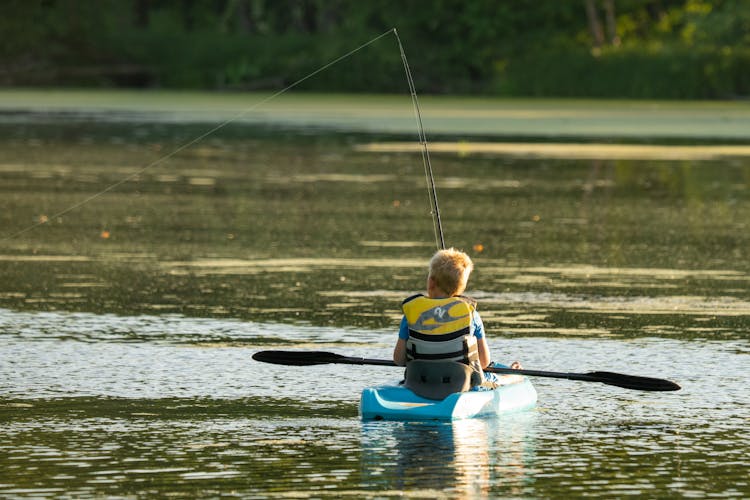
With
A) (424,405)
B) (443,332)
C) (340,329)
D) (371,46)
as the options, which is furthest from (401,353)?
(371,46)

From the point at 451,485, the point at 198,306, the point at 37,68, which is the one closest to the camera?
the point at 451,485

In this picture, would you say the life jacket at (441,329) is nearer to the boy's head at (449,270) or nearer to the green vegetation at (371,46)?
the boy's head at (449,270)

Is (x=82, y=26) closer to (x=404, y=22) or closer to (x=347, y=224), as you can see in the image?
(x=404, y=22)

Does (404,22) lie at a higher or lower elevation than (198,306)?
higher

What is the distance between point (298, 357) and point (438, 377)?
4.15 feet

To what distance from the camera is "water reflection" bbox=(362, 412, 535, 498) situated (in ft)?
25.7

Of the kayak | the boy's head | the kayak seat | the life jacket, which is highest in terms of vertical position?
the boy's head

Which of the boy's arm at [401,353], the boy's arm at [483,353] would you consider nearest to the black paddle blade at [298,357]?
the boy's arm at [401,353]

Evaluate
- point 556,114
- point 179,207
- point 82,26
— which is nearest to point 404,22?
point 82,26

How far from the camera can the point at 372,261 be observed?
54.2ft

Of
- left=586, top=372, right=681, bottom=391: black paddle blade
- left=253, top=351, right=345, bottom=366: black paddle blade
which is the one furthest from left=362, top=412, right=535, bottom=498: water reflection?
left=253, top=351, right=345, bottom=366: black paddle blade

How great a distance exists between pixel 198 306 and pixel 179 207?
27.7ft

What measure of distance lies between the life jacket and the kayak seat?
6cm

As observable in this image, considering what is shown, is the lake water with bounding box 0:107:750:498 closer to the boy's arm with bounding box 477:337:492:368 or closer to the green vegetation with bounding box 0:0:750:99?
the boy's arm with bounding box 477:337:492:368
